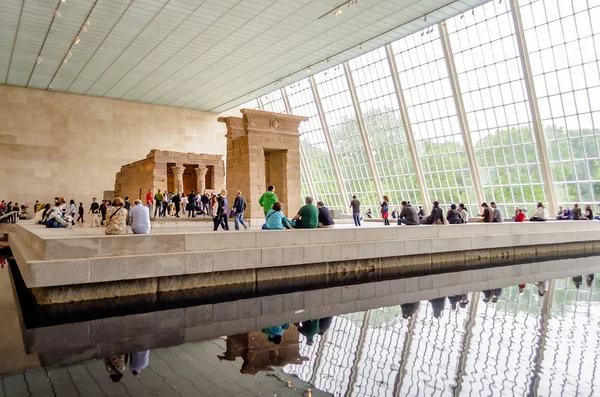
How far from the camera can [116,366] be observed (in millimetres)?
4457

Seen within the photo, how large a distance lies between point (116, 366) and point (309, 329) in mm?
2491

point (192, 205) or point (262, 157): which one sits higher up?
point (262, 157)

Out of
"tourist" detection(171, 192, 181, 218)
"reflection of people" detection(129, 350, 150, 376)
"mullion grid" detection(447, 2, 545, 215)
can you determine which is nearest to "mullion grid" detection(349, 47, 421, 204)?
"mullion grid" detection(447, 2, 545, 215)

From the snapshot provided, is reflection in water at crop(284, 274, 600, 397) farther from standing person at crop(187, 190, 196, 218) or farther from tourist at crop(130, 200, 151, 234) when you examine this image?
standing person at crop(187, 190, 196, 218)

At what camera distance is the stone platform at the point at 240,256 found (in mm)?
7145

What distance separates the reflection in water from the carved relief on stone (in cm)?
1149

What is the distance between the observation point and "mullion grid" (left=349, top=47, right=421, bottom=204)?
2838cm

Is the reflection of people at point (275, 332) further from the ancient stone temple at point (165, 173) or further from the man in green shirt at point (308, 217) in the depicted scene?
the ancient stone temple at point (165, 173)

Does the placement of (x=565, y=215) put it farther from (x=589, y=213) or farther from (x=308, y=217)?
(x=308, y=217)

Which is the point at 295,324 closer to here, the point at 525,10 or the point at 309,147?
the point at 525,10

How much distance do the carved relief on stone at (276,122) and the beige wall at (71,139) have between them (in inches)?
853

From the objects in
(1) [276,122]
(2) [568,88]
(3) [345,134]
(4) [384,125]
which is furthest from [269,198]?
(3) [345,134]

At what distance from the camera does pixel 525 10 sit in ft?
67.3

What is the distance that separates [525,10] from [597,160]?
25.3 feet
